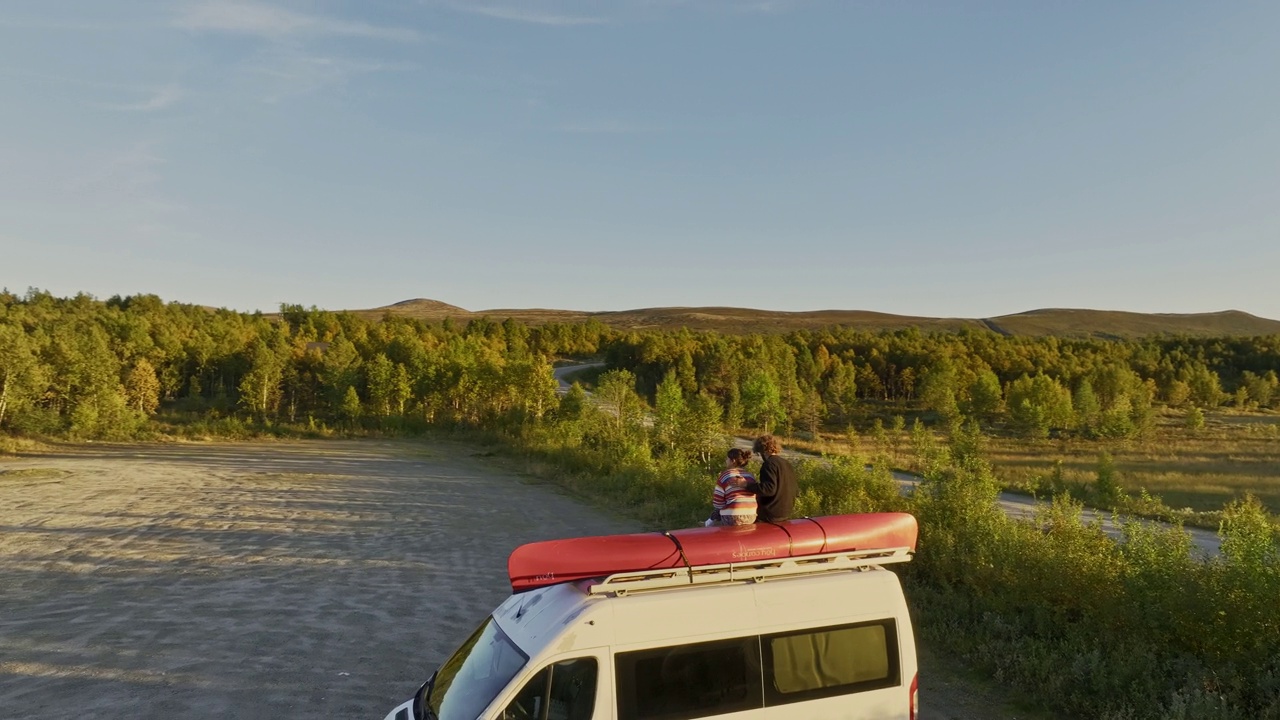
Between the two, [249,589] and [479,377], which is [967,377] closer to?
[479,377]

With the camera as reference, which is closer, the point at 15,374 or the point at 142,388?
the point at 15,374

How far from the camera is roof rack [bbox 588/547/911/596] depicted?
5.29 m

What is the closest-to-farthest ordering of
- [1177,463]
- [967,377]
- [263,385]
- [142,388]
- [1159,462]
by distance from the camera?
1. [1177,463]
2. [1159,462]
3. [142,388]
4. [263,385]
5. [967,377]

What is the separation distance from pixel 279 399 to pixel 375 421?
55.2ft

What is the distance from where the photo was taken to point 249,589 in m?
12.6

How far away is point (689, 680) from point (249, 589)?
34.7ft

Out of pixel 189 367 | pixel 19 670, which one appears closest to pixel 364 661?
pixel 19 670

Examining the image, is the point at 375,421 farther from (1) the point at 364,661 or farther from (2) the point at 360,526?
(1) the point at 364,661

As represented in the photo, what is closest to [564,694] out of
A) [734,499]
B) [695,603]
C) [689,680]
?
[689,680]

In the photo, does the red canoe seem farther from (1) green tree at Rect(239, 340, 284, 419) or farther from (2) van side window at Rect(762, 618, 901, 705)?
(1) green tree at Rect(239, 340, 284, 419)

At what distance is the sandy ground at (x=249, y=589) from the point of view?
26.9 feet

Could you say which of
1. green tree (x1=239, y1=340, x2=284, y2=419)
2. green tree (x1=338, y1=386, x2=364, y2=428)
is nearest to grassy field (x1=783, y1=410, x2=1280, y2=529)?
green tree (x1=338, y1=386, x2=364, y2=428)

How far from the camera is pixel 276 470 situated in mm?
31672

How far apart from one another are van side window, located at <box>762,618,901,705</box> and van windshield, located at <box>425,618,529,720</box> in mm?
1934
